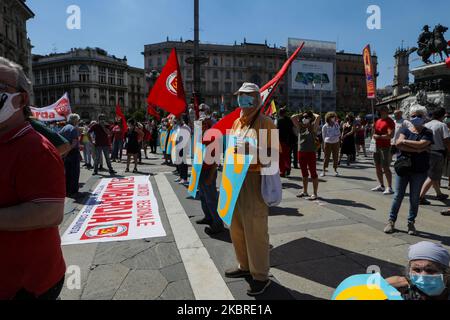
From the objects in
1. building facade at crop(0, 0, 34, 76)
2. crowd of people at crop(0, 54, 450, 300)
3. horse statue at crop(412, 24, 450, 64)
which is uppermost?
building facade at crop(0, 0, 34, 76)

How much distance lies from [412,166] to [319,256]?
1787 millimetres

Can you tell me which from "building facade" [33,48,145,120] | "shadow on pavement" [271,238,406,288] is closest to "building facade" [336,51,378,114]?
"building facade" [33,48,145,120]

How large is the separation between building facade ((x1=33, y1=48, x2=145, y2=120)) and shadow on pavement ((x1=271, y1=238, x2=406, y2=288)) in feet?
292

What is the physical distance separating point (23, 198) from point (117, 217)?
4092mm

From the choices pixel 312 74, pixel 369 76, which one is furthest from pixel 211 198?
pixel 312 74

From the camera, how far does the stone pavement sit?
2938mm

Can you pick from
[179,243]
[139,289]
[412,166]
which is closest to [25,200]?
[139,289]

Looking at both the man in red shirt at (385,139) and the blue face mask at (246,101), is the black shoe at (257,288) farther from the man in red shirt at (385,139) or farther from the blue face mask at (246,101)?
the man in red shirt at (385,139)

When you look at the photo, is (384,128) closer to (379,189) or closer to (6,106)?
(379,189)

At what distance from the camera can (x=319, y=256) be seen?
3.60 metres

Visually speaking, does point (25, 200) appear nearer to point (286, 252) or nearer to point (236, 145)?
point (236, 145)

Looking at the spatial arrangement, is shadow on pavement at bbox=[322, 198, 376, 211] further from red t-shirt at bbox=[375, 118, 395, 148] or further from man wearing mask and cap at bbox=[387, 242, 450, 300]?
man wearing mask and cap at bbox=[387, 242, 450, 300]

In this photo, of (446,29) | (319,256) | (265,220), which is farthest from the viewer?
(446,29)

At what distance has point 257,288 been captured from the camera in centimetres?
283
